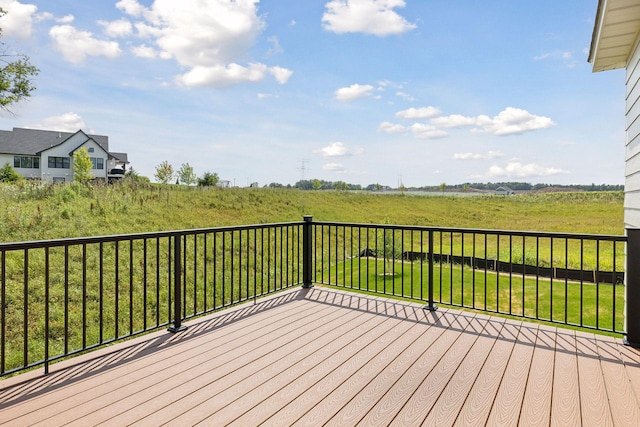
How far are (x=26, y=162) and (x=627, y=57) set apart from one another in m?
34.1

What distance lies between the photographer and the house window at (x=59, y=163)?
26750 mm

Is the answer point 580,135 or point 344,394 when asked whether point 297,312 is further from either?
point 580,135

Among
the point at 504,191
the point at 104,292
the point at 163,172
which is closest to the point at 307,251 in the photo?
the point at 104,292

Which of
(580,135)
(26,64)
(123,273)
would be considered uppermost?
(26,64)

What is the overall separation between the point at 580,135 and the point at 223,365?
457 inches

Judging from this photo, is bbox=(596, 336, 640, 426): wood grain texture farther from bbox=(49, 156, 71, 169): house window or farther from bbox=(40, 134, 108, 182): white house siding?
bbox=(49, 156, 71, 169): house window

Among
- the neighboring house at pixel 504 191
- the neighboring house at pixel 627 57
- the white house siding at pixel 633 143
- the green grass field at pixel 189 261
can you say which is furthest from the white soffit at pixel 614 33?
the neighboring house at pixel 504 191

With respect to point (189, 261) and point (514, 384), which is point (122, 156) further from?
point (514, 384)

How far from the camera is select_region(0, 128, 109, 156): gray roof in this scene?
2525cm

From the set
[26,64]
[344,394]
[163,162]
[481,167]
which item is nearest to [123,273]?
[344,394]

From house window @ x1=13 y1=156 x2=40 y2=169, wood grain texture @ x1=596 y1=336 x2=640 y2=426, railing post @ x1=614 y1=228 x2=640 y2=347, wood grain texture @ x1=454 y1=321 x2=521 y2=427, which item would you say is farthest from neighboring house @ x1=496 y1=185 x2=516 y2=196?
house window @ x1=13 y1=156 x2=40 y2=169

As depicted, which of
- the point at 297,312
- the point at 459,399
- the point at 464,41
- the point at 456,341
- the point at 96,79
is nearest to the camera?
the point at 459,399

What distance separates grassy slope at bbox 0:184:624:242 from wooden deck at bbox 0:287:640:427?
21.2 ft

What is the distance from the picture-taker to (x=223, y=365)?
2.39 metres
